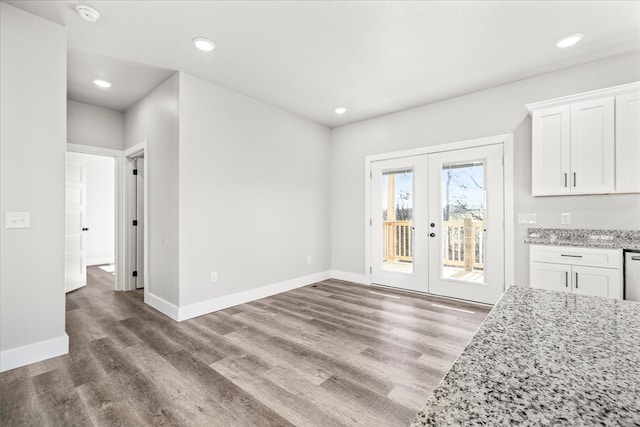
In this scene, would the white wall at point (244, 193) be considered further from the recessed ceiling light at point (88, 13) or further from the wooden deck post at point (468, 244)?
the wooden deck post at point (468, 244)

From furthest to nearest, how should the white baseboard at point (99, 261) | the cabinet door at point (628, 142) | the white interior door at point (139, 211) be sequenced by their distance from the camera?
the white baseboard at point (99, 261) → the white interior door at point (139, 211) → the cabinet door at point (628, 142)

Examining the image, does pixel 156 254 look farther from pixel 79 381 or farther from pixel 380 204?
pixel 380 204

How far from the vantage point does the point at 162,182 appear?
3.66 metres

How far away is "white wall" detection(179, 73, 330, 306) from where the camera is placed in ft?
11.4

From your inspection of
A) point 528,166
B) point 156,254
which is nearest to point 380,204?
point 528,166

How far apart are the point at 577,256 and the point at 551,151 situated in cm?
113

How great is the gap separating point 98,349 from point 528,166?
496 centimetres

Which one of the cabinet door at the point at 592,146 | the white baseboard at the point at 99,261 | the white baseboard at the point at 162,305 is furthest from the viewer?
the white baseboard at the point at 99,261

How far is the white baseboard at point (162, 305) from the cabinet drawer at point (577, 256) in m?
4.04

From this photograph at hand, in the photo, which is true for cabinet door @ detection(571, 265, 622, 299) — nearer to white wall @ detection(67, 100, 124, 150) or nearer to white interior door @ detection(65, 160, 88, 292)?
white wall @ detection(67, 100, 124, 150)

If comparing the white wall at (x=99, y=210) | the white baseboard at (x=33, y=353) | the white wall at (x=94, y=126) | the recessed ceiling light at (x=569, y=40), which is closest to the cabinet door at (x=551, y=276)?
the recessed ceiling light at (x=569, y=40)

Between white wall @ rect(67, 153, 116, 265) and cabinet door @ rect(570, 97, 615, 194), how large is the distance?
8.70 meters

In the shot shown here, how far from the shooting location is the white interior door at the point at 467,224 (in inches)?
148

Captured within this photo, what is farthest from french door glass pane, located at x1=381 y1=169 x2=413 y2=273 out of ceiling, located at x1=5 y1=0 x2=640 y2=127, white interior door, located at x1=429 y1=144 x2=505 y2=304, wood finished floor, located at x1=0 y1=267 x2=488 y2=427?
ceiling, located at x1=5 y1=0 x2=640 y2=127
